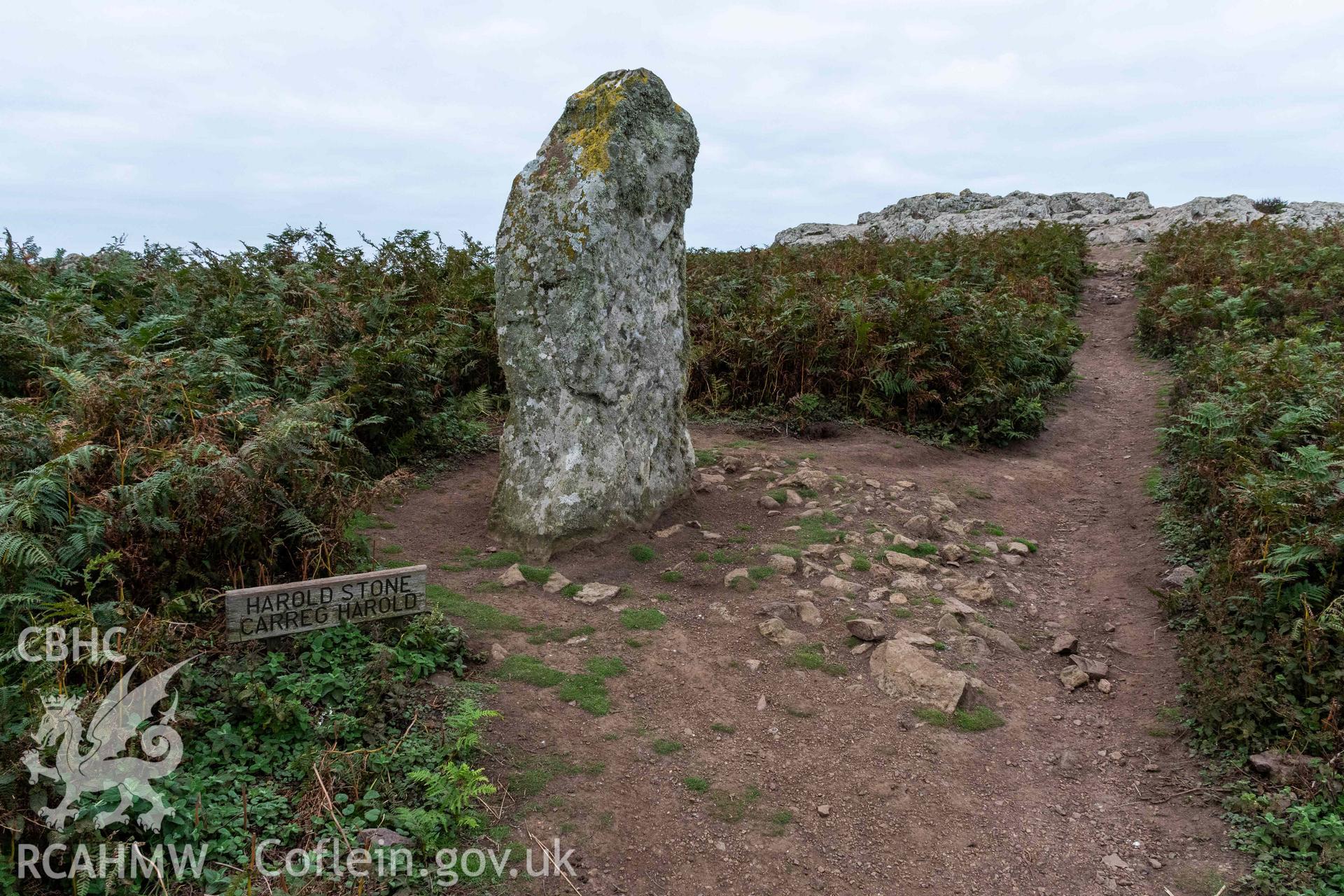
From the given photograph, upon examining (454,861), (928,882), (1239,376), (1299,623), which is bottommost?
(928,882)

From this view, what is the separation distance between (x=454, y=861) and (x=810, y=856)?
5.43 feet

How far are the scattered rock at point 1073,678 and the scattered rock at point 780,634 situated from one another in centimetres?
169

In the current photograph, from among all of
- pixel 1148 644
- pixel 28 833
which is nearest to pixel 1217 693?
pixel 1148 644

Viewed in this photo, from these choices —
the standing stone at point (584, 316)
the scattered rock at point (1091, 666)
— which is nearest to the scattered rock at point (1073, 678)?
the scattered rock at point (1091, 666)

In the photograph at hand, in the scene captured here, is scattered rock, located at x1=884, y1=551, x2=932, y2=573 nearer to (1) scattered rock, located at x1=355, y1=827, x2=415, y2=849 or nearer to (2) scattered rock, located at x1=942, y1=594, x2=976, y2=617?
(2) scattered rock, located at x1=942, y1=594, x2=976, y2=617

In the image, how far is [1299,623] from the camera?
14.8ft

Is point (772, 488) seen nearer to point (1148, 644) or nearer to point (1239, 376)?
point (1148, 644)

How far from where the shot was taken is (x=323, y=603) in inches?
191

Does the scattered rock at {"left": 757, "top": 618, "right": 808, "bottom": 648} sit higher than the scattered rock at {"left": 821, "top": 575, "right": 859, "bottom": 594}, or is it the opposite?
the scattered rock at {"left": 821, "top": 575, "right": 859, "bottom": 594}

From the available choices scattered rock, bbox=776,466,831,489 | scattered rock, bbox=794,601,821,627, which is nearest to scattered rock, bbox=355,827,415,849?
scattered rock, bbox=794,601,821,627

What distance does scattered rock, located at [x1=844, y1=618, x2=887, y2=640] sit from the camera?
5.74m

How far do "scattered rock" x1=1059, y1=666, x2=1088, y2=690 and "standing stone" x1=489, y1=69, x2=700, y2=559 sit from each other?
11.3ft

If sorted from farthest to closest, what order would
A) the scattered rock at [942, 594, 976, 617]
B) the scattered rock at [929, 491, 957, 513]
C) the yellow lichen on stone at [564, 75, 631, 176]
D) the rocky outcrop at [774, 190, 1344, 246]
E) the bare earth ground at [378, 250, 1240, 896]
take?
the rocky outcrop at [774, 190, 1344, 246] < the scattered rock at [929, 491, 957, 513] < the yellow lichen on stone at [564, 75, 631, 176] < the scattered rock at [942, 594, 976, 617] < the bare earth ground at [378, 250, 1240, 896]

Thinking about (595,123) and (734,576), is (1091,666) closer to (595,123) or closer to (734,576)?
(734,576)
